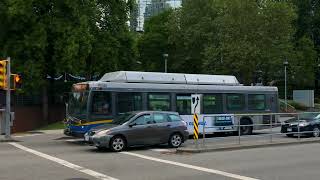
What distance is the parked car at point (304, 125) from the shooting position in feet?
82.2

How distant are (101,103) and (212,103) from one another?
6.46 meters

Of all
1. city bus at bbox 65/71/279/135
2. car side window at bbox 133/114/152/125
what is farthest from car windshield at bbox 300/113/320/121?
car side window at bbox 133/114/152/125

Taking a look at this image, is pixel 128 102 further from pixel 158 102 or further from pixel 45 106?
pixel 45 106

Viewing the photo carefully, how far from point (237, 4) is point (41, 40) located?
22.1 m

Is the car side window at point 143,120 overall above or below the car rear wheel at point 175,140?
above

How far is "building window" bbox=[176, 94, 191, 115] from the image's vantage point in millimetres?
25797

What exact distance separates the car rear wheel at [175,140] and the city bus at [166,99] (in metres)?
1.35

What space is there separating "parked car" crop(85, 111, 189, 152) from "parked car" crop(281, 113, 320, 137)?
18.9 feet

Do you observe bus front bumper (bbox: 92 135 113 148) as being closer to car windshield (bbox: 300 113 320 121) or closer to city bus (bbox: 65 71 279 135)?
city bus (bbox: 65 71 279 135)

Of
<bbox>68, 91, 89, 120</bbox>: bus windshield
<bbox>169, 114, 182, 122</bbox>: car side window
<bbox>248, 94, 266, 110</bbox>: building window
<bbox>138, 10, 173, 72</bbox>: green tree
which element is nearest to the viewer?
<bbox>169, 114, 182, 122</bbox>: car side window

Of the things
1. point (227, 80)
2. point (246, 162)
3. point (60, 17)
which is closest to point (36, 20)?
point (60, 17)

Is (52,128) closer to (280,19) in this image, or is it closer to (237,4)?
(237,4)

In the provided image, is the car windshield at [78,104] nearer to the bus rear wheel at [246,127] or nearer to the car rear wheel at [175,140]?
the car rear wheel at [175,140]

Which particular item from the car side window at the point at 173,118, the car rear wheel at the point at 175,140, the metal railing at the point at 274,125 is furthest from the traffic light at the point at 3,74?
the metal railing at the point at 274,125
